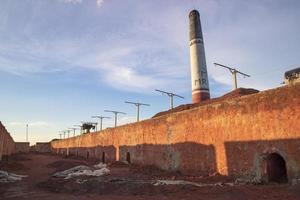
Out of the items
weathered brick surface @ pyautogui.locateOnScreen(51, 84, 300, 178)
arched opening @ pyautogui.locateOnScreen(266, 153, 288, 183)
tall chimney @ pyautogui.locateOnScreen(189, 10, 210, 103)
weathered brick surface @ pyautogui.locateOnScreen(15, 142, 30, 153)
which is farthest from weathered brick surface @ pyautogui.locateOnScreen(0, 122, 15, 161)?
weathered brick surface @ pyautogui.locateOnScreen(15, 142, 30, 153)

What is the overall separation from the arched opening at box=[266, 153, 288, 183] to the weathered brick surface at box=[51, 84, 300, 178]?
346 millimetres

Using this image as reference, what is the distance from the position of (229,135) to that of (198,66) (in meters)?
16.7

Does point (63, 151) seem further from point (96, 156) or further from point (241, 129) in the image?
point (241, 129)

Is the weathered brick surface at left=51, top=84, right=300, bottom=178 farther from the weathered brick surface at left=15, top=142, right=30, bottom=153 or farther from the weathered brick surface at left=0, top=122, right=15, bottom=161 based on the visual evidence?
the weathered brick surface at left=15, top=142, right=30, bottom=153

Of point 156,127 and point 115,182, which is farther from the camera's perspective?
point 156,127

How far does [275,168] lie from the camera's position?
35.7 feet

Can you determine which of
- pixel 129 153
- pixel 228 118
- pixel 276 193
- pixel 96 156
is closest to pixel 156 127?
pixel 129 153

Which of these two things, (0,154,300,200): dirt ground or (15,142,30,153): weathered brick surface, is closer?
(0,154,300,200): dirt ground

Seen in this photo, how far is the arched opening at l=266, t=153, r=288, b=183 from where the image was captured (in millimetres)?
10688

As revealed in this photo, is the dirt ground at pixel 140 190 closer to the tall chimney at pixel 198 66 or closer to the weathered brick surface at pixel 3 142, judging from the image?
the weathered brick surface at pixel 3 142

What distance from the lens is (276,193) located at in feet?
28.3

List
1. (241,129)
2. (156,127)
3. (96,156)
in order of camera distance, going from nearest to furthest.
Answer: (241,129)
(156,127)
(96,156)

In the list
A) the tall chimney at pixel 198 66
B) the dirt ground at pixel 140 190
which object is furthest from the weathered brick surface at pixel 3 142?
the tall chimney at pixel 198 66

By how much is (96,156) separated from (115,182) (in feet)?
63.6
